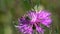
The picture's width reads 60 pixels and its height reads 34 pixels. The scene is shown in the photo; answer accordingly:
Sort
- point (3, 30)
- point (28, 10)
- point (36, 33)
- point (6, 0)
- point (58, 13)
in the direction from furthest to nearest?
point (58, 13) → point (6, 0) → point (3, 30) → point (28, 10) → point (36, 33)

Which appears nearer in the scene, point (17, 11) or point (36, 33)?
point (36, 33)

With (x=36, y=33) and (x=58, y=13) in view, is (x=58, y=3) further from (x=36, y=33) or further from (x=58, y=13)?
(x=36, y=33)

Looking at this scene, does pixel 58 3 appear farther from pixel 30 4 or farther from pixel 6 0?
pixel 30 4

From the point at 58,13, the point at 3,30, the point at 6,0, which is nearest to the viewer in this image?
the point at 3,30

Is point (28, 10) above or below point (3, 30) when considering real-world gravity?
above

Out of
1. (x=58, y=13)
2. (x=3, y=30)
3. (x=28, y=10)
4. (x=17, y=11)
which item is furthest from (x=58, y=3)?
(x=28, y=10)

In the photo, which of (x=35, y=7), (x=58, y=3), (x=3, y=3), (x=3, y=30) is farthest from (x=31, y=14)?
(x=58, y=3)
